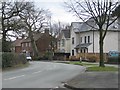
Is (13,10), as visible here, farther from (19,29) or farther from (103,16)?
(103,16)

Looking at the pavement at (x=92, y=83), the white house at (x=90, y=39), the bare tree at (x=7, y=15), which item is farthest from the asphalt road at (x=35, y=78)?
the white house at (x=90, y=39)

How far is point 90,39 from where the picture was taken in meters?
81.7

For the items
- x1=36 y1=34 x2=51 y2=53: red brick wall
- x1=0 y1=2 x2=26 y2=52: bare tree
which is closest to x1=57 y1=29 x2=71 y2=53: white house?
x1=36 y1=34 x2=51 y2=53: red brick wall

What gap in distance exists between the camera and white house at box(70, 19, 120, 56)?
79.3m

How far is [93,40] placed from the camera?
261ft

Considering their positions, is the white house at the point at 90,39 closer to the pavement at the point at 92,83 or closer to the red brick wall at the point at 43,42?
the red brick wall at the point at 43,42

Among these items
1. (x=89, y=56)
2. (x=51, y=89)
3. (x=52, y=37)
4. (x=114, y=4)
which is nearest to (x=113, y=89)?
(x=51, y=89)

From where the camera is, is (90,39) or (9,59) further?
(90,39)

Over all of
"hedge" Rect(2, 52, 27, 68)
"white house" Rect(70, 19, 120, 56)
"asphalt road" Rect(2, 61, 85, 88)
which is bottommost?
"asphalt road" Rect(2, 61, 85, 88)

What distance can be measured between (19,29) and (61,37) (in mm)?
54417

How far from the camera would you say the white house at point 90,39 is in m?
79.3

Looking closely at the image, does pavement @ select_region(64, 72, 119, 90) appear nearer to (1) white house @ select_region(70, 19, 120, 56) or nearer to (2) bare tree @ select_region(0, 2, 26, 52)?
→ (2) bare tree @ select_region(0, 2, 26, 52)

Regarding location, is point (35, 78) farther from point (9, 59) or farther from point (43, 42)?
point (43, 42)

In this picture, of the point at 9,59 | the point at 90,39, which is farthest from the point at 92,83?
the point at 90,39
